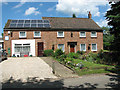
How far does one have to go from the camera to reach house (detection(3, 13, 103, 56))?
22.1 meters

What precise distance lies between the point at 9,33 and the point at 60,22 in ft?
33.5

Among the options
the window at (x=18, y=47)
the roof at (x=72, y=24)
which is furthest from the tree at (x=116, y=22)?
the window at (x=18, y=47)

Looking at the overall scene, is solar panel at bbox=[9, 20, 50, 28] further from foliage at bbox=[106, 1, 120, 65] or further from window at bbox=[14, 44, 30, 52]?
foliage at bbox=[106, 1, 120, 65]

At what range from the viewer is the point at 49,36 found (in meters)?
23.0

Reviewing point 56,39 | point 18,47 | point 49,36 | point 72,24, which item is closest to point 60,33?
point 56,39

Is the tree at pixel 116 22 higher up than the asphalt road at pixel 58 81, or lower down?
higher up

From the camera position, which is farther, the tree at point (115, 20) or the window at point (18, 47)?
the window at point (18, 47)

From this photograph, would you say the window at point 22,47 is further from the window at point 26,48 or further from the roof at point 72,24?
the roof at point 72,24

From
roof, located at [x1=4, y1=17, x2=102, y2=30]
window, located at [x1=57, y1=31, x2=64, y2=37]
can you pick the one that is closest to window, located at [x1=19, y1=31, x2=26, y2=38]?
roof, located at [x1=4, y1=17, x2=102, y2=30]

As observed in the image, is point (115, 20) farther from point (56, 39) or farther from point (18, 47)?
point (18, 47)

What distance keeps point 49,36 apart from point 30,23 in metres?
4.44

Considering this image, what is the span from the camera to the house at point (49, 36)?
22078 millimetres

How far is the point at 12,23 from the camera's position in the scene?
2297 cm

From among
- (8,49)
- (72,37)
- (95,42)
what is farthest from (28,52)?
(95,42)
